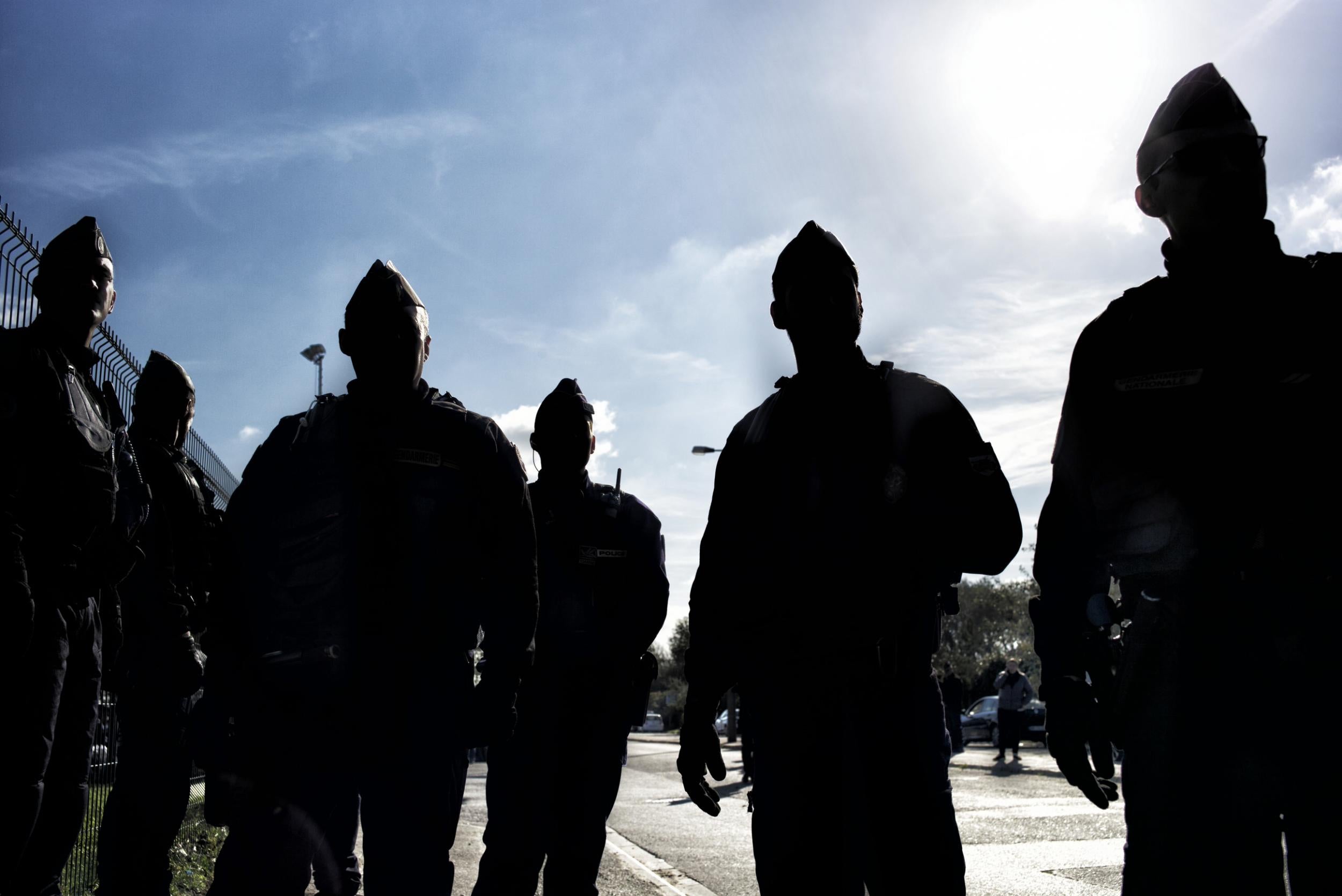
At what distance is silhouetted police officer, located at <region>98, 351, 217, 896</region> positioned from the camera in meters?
4.39

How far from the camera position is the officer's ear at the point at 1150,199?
2.44 metres

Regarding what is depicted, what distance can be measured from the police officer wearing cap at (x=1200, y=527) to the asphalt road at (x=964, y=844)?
3910mm

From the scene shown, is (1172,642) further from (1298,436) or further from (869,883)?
(869,883)

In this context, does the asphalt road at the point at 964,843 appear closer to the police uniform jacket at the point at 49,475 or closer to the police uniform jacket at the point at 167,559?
the police uniform jacket at the point at 167,559

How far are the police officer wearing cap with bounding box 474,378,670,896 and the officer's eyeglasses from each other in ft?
8.34

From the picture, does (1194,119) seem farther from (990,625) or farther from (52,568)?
(990,625)

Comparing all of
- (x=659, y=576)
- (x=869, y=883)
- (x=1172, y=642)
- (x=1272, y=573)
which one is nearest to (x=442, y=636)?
(x=869, y=883)

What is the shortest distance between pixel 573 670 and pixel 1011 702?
15934 millimetres

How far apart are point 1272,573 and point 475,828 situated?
26.1ft

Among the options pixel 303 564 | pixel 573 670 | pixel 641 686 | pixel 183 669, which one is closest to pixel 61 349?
pixel 303 564

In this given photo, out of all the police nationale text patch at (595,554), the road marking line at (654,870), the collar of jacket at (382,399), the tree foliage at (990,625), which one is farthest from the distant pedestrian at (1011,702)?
the tree foliage at (990,625)

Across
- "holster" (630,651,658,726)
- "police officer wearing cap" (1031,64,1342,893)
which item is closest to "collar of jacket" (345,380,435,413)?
"police officer wearing cap" (1031,64,1342,893)

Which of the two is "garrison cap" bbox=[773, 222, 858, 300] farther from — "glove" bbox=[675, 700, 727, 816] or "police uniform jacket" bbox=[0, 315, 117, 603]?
"police uniform jacket" bbox=[0, 315, 117, 603]

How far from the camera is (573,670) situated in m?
4.61
